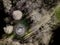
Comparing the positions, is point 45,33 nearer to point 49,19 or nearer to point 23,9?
point 49,19

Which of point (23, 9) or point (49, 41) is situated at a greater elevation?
point (23, 9)

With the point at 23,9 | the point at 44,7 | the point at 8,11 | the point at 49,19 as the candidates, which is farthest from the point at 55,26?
the point at 8,11

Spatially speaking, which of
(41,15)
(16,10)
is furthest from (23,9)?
(41,15)

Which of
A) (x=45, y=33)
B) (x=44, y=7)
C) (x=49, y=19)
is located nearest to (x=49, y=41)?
(x=45, y=33)

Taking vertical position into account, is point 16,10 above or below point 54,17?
above

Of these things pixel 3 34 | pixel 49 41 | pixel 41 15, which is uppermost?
pixel 41 15

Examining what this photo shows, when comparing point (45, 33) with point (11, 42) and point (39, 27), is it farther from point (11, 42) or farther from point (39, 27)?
point (11, 42)
